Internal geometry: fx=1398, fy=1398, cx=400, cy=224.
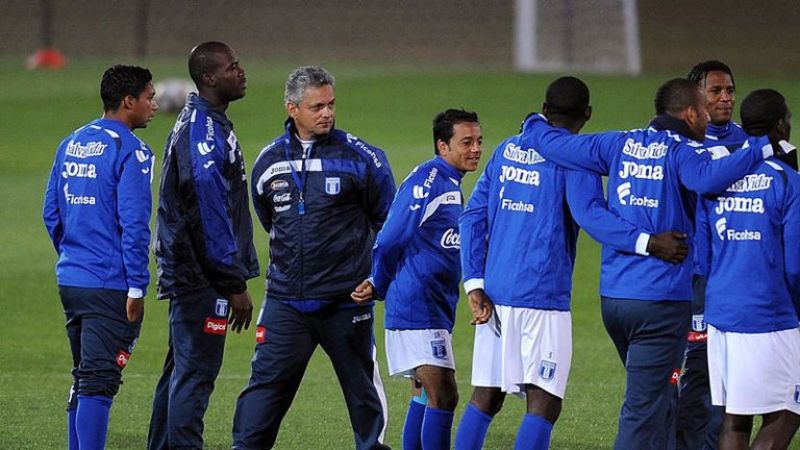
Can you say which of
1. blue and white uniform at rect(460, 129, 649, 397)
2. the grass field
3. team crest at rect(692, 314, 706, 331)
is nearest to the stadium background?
the grass field

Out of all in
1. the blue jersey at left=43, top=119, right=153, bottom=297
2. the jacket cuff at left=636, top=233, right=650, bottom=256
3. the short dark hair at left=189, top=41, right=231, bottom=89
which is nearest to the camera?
the jacket cuff at left=636, top=233, right=650, bottom=256

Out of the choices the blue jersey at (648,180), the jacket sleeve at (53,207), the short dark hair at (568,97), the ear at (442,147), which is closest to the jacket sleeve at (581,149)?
the blue jersey at (648,180)

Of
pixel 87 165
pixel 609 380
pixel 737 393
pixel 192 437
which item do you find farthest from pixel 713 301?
pixel 609 380

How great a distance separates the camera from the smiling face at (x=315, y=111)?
7.13 meters

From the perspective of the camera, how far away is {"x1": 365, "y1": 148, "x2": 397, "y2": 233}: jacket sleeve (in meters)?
7.21

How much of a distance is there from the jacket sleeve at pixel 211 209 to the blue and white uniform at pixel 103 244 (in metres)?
0.30

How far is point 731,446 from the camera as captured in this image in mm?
6730

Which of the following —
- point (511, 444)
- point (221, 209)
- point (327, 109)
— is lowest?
point (511, 444)

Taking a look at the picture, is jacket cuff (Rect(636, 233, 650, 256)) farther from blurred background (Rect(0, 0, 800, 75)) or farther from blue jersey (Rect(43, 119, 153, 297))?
blurred background (Rect(0, 0, 800, 75))

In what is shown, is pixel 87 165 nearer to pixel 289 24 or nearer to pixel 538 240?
pixel 538 240

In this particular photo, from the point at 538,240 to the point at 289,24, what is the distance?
38.0m

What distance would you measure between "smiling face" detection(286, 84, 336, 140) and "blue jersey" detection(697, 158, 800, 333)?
78.0 inches

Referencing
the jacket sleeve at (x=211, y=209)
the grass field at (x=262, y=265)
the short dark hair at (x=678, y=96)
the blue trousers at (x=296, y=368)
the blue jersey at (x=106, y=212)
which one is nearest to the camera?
the short dark hair at (x=678, y=96)

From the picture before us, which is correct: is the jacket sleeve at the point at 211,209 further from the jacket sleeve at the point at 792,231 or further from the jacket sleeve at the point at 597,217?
the jacket sleeve at the point at 792,231
